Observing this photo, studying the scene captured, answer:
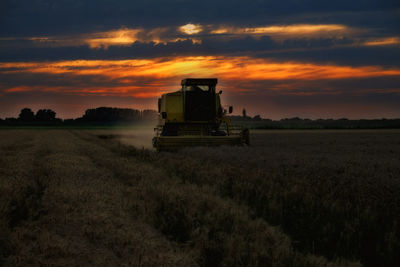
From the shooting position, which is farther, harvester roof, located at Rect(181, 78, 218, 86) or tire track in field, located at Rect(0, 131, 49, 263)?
harvester roof, located at Rect(181, 78, 218, 86)

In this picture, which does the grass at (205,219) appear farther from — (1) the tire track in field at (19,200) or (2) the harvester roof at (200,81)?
(2) the harvester roof at (200,81)

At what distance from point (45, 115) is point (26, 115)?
19.8 feet

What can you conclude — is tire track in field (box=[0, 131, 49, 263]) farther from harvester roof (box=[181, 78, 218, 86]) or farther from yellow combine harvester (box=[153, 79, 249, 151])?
harvester roof (box=[181, 78, 218, 86])

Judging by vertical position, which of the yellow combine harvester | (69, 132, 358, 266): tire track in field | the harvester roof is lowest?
(69, 132, 358, 266): tire track in field

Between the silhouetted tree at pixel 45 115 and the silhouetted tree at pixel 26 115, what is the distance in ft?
5.37

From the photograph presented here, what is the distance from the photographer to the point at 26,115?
13162cm

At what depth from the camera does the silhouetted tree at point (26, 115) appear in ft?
426

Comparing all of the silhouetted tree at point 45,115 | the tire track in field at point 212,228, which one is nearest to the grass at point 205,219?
the tire track in field at point 212,228

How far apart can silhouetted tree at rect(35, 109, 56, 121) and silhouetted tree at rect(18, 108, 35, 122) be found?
1.64 metres

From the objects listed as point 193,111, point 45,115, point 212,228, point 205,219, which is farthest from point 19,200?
point 45,115

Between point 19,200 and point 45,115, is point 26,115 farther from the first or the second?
point 19,200

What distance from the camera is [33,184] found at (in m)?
9.28

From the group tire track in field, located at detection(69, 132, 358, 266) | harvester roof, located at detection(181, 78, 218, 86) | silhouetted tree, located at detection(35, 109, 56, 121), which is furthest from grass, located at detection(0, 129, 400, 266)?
silhouetted tree, located at detection(35, 109, 56, 121)

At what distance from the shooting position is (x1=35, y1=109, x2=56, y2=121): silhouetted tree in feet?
428
